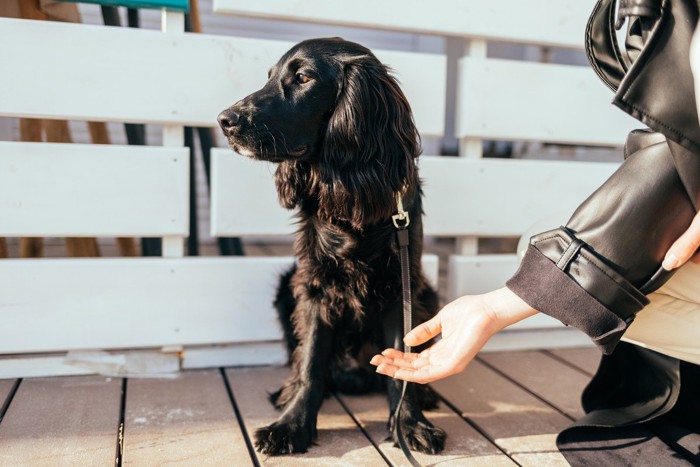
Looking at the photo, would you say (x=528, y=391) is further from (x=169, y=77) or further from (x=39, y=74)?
(x=39, y=74)

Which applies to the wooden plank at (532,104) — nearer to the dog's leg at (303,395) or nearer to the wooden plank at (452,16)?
the wooden plank at (452,16)

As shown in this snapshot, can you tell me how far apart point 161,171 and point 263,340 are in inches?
26.0

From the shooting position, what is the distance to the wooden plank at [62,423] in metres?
1.49

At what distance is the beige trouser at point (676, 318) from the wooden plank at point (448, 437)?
0.45 metres

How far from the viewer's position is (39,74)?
1860mm

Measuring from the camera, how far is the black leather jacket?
1.11 m

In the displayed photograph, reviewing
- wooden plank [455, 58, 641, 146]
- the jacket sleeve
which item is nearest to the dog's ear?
the jacket sleeve

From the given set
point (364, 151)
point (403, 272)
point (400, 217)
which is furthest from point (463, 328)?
point (364, 151)

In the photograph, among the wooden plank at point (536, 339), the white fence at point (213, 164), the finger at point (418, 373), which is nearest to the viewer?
the finger at point (418, 373)

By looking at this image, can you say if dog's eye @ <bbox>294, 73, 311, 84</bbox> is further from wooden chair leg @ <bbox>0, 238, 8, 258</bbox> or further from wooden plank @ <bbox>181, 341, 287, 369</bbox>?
wooden chair leg @ <bbox>0, 238, 8, 258</bbox>

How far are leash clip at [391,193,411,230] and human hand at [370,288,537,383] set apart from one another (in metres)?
0.37

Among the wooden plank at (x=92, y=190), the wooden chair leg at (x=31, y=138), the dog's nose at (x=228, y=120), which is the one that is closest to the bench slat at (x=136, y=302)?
the wooden plank at (x=92, y=190)

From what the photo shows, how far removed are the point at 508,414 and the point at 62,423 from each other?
122cm

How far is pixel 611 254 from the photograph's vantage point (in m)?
1.16
